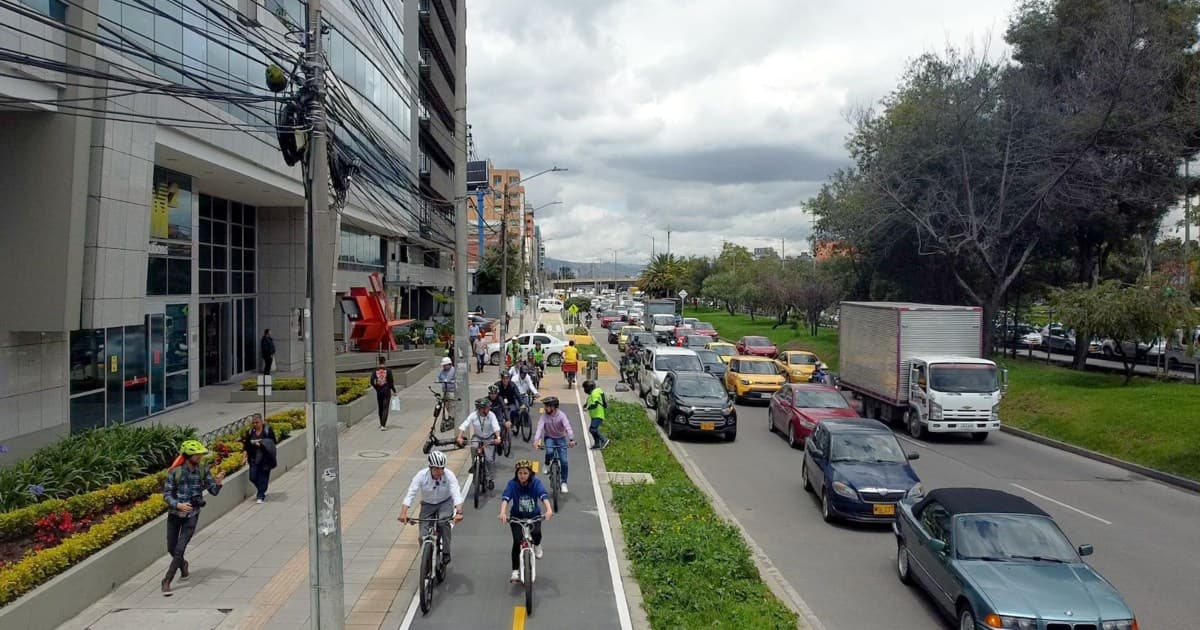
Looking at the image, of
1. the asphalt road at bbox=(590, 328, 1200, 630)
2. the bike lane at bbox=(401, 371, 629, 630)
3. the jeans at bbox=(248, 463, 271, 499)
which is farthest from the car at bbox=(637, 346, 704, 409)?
the jeans at bbox=(248, 463, 271, 499)

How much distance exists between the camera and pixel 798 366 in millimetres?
32312

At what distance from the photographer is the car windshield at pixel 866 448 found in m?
13.4

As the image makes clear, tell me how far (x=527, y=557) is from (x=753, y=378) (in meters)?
20.3

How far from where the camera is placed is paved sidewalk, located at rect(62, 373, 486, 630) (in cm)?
845

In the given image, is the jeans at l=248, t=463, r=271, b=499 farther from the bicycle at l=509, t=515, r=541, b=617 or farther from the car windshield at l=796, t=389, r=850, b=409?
the car windshield at l=796, t=389, r=850, b=409

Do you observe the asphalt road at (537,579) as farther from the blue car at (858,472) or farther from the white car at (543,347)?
the white car at (543,347)

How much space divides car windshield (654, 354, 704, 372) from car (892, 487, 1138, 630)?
55.8ft

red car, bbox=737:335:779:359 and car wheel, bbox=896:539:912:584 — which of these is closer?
car wheel, bbox=896:539:912:584

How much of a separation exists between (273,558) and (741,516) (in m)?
6.69

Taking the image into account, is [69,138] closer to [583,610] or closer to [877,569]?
[583,610]

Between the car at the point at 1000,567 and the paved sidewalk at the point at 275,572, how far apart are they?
210 inches

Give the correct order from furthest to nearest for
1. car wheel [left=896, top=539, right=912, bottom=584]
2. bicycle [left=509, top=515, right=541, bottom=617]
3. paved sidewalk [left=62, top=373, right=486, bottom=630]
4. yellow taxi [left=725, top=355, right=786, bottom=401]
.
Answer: yellow taxi [left=725, top=355, right=786, bottom=401] → car wheel [left=896, top=539, right=912, bottom=584] → bicycle [left=509, top=515, right=541, bottom=617] → paved sidewalk [left=62, top=373, right=486, bottom=630]

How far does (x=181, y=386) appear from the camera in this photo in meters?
23.5

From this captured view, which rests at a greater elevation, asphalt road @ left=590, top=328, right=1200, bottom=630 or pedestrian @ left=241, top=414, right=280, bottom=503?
pedestrian @ left=241, top=414, right=280, bottom=503
